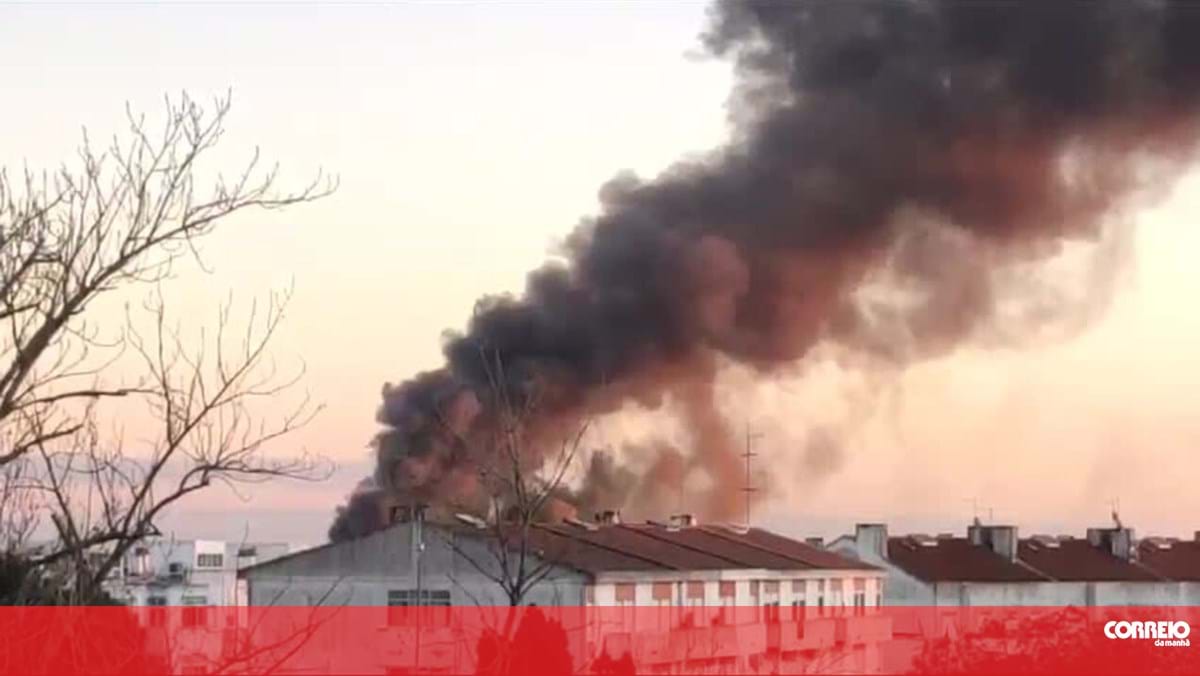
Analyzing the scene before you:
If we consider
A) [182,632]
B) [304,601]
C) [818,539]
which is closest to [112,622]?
[182,632]

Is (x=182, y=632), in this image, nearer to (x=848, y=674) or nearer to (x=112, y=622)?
(x=112, y=622)

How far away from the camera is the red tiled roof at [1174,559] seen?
2059 cm

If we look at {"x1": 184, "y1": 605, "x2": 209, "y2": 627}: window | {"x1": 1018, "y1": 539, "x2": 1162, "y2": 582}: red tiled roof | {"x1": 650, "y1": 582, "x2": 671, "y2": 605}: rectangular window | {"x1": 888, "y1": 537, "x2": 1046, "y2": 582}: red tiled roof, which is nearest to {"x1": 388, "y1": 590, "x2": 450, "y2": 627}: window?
{"x1": 650, "y1": 582, "x2": 671, "y2": 605}: rectangular window

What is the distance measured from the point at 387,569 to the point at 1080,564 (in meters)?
8.29

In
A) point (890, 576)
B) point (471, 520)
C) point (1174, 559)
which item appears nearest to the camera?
point (471, 520)

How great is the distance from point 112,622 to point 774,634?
10.5 meters

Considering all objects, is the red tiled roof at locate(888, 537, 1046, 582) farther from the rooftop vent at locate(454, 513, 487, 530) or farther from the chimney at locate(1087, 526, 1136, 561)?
the rooftop vent at locate(454, 513, 487, 530)

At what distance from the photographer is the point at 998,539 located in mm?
20516

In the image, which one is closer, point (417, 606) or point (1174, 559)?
point (417, 606)

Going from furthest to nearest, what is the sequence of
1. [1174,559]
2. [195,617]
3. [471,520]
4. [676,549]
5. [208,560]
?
1. [1174,559]
2. [208,560]
3. [676,549]
4. [471,520]
5. [195,617]

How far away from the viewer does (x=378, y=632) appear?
53.2 ft

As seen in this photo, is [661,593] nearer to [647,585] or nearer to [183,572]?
[647,585]
